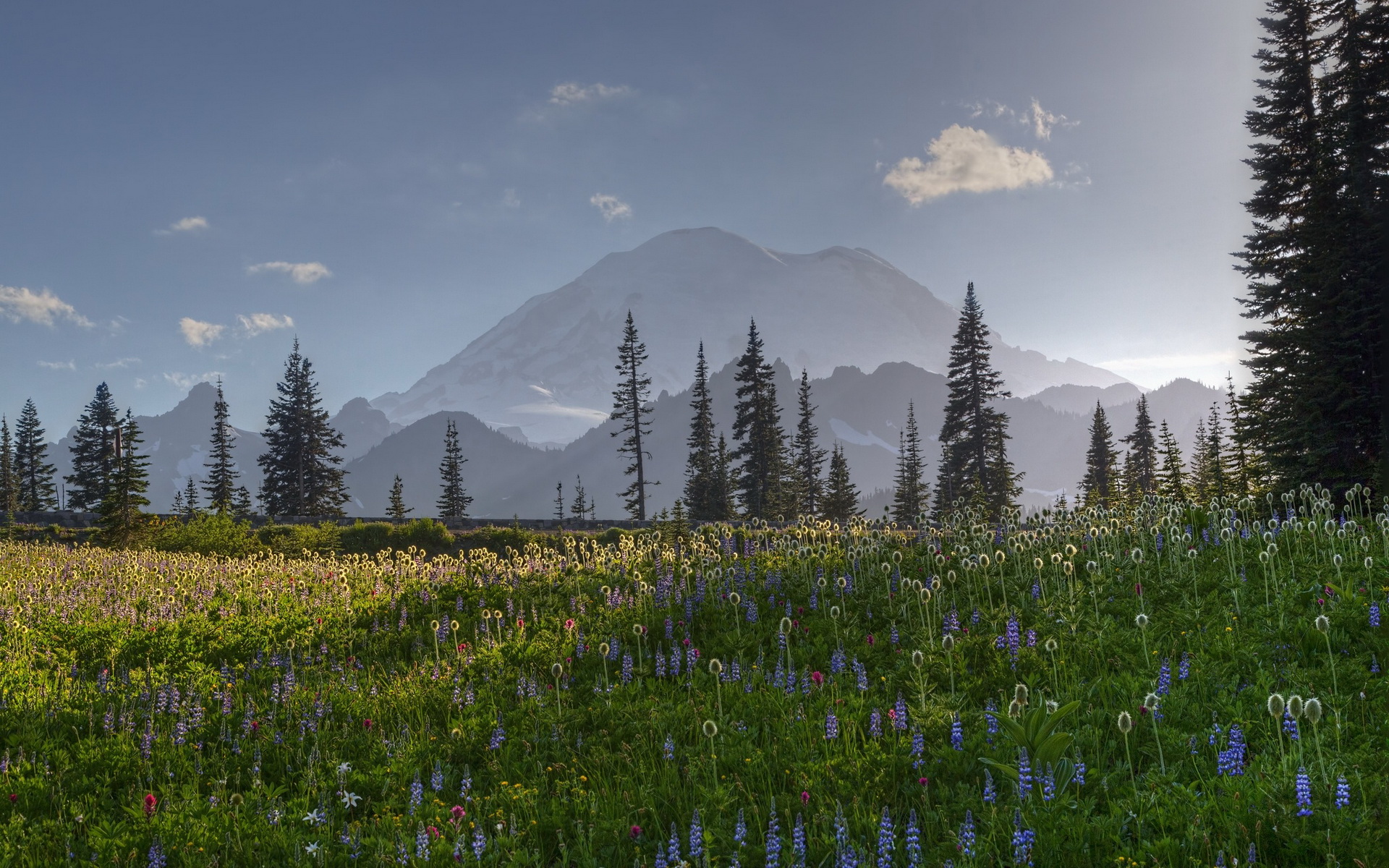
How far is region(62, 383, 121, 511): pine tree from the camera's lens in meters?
66.8

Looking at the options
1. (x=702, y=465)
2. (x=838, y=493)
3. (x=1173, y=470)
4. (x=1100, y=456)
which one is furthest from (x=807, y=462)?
(x=1173, y=470)

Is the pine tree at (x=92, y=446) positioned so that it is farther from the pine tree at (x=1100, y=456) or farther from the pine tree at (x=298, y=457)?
the pine tree at (x=1100, y=456)

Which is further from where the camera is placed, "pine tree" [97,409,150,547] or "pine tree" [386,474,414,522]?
"pine tree" [386,474,414,522]

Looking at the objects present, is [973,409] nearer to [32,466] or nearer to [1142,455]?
[1142,455]

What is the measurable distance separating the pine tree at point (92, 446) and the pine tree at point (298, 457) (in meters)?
20.5

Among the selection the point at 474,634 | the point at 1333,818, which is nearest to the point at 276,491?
the point at 474,634

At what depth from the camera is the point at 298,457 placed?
59.6m

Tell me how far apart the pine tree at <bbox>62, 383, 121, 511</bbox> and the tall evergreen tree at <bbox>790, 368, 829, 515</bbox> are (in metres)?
64.6

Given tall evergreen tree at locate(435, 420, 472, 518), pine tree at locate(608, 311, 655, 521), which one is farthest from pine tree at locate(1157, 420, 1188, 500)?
tall evergreen tree at locate(435, 420, 472, 518)

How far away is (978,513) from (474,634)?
988cm

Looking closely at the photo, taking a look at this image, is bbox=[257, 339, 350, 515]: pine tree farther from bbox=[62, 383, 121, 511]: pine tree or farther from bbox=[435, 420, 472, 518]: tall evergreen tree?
bbox=[62, 383, 121, 511]: pine tree

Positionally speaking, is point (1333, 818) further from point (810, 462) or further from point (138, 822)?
point (810, 462)

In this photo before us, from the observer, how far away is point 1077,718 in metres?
5.39

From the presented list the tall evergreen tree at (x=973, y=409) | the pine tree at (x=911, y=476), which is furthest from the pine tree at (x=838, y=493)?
the tall evergreen tree at (x=973, y=409)
